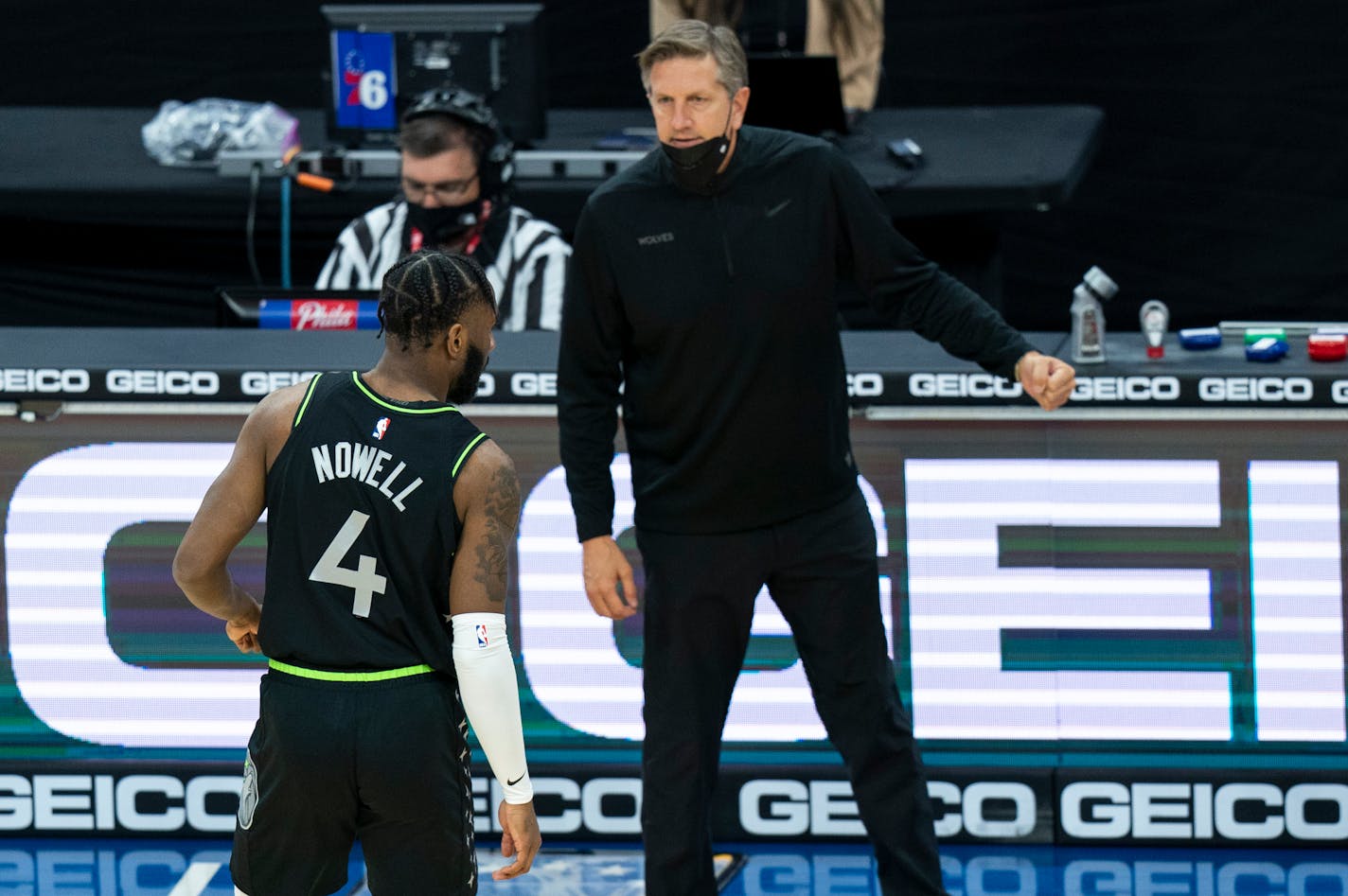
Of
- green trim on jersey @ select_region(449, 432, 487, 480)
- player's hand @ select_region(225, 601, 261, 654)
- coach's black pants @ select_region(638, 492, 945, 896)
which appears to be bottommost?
coach's black pants @ select_region(638, 492, 945, 896)

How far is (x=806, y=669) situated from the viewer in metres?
3.79

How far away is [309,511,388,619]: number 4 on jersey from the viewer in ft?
9.71

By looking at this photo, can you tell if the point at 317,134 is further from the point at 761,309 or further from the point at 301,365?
the point at 761,309

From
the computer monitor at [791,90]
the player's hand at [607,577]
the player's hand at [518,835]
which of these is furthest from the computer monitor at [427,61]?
the player's hand at [518,835]

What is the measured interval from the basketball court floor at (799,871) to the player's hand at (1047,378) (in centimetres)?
110

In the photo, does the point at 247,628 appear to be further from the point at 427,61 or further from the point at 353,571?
the point at 427,61

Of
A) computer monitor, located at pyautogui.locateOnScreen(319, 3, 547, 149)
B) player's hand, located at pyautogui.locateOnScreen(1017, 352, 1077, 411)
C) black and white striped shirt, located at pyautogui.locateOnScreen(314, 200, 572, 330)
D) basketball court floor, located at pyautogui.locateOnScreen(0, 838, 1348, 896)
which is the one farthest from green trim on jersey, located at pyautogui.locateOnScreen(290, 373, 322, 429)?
computer monitor, located at pyautogui.locateOnScreen(319, 3, 547, 149)

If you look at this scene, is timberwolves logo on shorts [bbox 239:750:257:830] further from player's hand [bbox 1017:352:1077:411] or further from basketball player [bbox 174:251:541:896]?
player's hand [bbox 1017:352:1077:411]

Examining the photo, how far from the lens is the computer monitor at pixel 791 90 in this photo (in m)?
6.76

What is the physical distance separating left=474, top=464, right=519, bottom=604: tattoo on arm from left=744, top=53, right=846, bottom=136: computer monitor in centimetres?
389

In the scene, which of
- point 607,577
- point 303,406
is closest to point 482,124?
→ point 607,577

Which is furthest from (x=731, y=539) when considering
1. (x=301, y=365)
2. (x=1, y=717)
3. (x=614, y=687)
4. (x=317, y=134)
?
(x=317, y=134)

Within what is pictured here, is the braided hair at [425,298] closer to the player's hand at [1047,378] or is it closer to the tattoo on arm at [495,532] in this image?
the tattoo on arm at [495,532]

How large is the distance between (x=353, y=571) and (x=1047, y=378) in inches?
54.0
